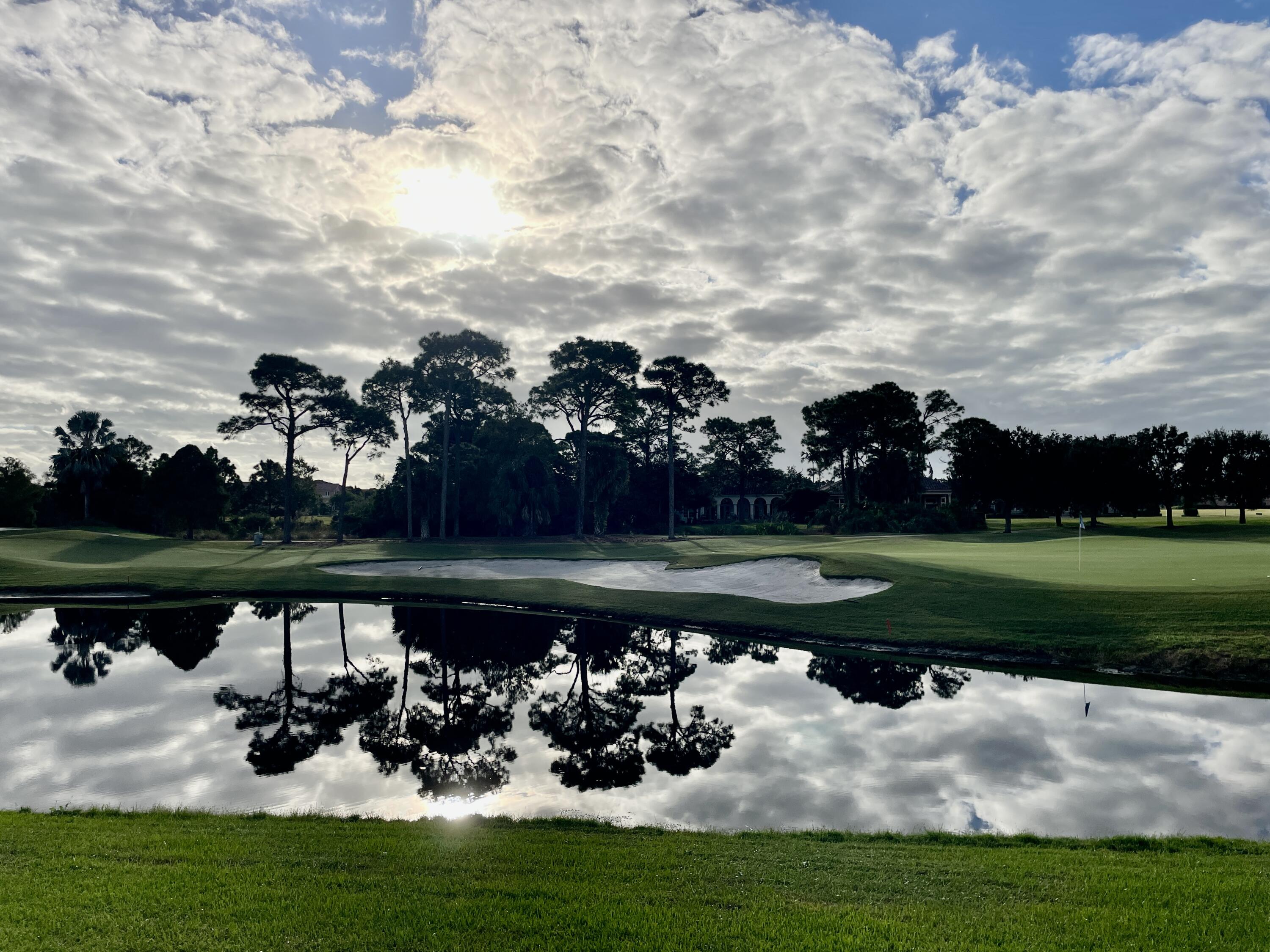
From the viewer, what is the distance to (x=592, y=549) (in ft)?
152

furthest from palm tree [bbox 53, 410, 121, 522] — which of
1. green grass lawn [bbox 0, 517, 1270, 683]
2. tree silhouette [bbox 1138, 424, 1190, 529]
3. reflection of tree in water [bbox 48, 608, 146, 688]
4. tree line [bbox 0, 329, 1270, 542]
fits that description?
tree silhouette [bbox 1138, 424, 1190, 529]

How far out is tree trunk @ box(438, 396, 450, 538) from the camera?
55219 mm

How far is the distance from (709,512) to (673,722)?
8192 cm

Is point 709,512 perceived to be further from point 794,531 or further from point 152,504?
point 152,504

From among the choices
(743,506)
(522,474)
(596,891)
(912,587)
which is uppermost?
(522,474)

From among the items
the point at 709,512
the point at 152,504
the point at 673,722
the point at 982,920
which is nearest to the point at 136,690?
the point at 673,722

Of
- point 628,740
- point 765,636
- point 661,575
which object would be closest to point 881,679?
point 765,636

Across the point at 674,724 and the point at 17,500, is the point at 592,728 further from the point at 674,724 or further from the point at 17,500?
the point at 17,500

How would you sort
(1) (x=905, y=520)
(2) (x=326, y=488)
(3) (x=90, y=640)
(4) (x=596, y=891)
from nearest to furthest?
(4) (x=596, y=891), (3) (x=90, y=640), (1) (x=905, y=520), (2) (x=326, y=488)

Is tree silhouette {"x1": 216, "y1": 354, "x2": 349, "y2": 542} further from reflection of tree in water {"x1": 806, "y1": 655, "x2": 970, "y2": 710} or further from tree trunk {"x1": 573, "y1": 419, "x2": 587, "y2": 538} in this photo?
reflection of tree in water {"x1": 806, "y1": 655, "x2": 970, "y2": 710}

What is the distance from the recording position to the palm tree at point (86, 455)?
6550 centimetres

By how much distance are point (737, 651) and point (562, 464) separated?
151 ft

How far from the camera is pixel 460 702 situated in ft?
48.0

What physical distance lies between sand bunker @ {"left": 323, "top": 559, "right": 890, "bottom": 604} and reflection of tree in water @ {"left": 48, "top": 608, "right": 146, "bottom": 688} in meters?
11.4
